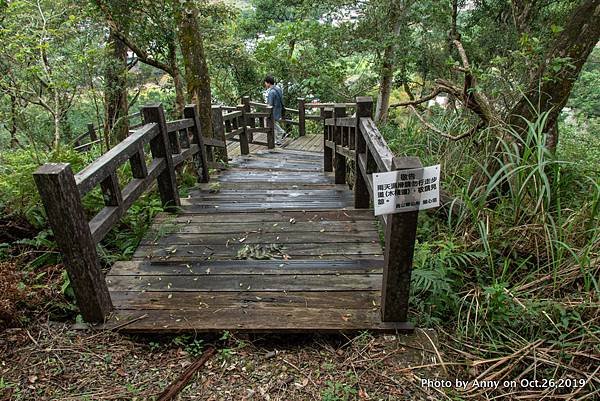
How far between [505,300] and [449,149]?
2.04 m

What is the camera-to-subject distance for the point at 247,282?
2.57 meters

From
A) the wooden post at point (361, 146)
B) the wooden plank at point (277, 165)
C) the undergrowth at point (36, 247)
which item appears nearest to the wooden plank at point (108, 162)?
the undergrowth at point (36, 247)

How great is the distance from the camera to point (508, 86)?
3328 millimetres

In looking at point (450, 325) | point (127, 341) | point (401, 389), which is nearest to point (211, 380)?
point (127, 341)

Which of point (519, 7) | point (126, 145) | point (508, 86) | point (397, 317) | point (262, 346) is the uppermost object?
point (519, 7)

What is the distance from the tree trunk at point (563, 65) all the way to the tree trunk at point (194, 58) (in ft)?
15.5

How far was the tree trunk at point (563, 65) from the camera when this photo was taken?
265cm

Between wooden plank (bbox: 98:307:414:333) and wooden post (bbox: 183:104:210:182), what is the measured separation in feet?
9.93

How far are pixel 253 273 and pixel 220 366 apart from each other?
2.54 feet

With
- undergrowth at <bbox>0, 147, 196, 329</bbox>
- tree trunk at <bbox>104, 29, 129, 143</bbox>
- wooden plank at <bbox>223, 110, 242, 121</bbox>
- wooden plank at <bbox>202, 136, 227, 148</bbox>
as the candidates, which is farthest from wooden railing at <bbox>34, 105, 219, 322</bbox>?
tree trunk at <bbox>104, 29, 129, 143</bbox>

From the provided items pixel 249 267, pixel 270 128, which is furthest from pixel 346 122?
pixel 270 128

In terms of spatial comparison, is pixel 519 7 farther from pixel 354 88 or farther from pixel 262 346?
pixel 262 346

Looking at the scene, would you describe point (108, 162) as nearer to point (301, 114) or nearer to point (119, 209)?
point (119, 209)

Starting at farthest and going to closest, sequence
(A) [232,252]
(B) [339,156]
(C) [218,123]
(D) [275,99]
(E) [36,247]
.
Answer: (D) [275,99] < (C) [218,123] < (B) [339,156] < (A) [232,252] < (E) [36,247]
